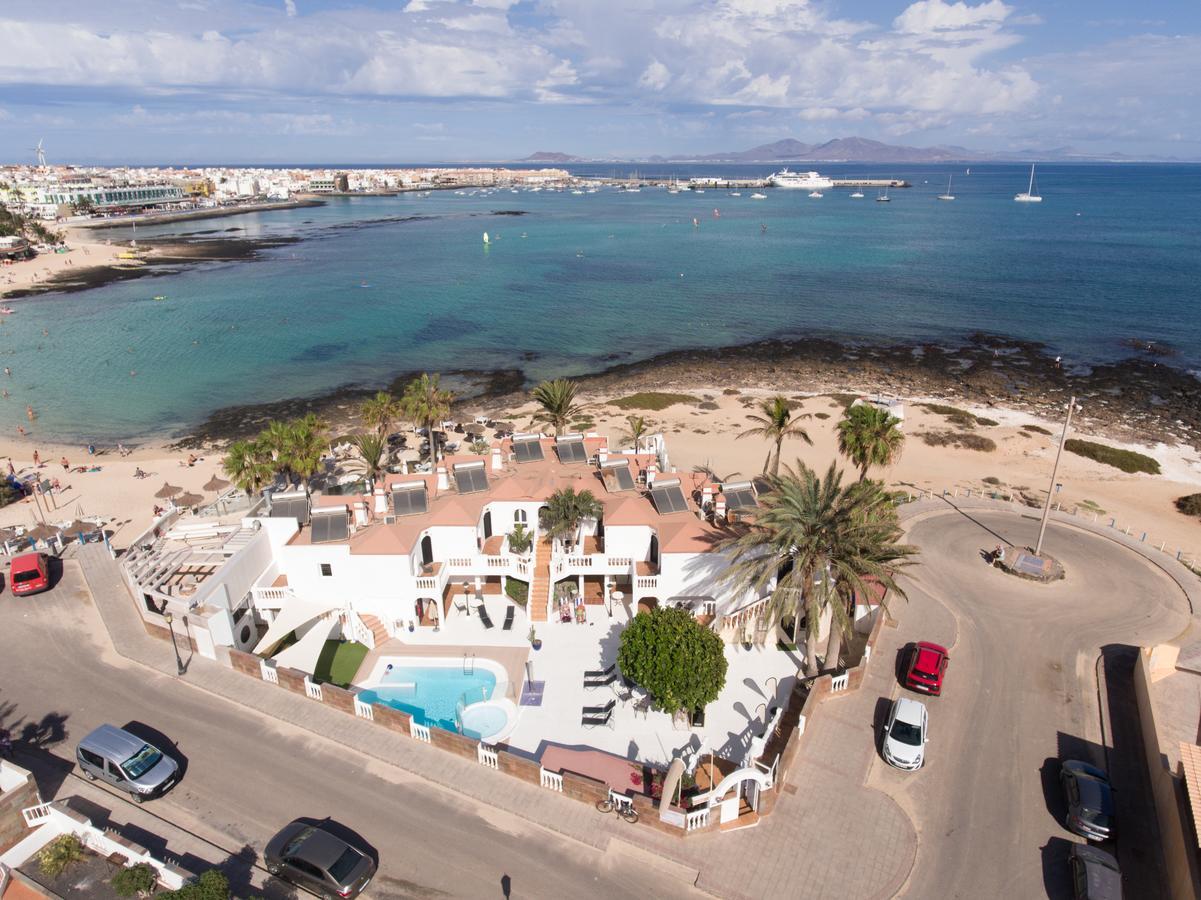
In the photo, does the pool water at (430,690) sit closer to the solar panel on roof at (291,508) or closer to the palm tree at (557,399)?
the solar panel on roof at (291,508)

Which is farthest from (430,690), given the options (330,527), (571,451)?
(571,451)

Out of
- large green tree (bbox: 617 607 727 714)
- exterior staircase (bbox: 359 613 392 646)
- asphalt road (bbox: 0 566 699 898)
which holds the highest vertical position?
large green tree (bbox: 617 607 727 714)

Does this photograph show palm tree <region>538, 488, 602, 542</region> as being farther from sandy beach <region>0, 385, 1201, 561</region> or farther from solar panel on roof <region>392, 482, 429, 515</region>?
sandy beach <region>0, 385, 1201, 561</region>

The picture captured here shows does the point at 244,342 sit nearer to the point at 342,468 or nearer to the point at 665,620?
the point at 342,468

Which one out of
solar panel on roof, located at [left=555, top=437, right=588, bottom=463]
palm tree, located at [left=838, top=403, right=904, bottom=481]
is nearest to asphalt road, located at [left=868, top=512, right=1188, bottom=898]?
palm tree, located at [left=838, top=403, right=904, bottom=481]

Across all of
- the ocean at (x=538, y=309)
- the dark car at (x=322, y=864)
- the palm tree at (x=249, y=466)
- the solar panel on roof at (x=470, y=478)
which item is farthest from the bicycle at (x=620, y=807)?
the ocean at (x=538, y=309)

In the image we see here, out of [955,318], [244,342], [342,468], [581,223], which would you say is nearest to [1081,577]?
[342,468]
